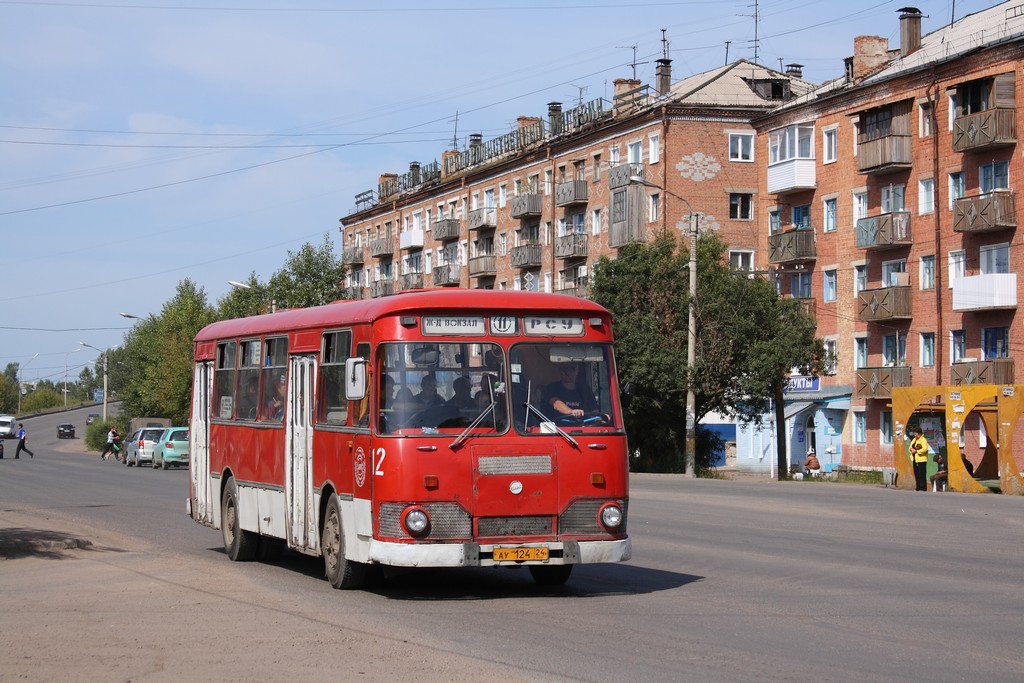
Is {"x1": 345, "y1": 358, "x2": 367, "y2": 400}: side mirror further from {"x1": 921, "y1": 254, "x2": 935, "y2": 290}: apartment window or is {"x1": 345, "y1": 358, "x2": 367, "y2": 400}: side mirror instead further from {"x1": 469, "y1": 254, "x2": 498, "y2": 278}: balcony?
{"x1": 469, "y1": 254, "x2": 498, "y2": 278}: balcony

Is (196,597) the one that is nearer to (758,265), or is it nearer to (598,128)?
(758,265)

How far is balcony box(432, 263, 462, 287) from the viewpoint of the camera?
9025cm

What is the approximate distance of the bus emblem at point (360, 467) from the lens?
12758 millimetres

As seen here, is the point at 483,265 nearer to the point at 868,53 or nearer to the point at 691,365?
the point at 868,53

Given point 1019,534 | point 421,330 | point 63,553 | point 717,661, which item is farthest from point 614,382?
point 1019,534

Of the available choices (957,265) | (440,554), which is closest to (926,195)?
(957,265)

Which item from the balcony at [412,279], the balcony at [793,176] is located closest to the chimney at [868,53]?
the balcony at [793,176]

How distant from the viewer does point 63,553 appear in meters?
17.2

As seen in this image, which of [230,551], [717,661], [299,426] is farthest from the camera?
[230,551]

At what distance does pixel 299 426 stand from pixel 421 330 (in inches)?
100

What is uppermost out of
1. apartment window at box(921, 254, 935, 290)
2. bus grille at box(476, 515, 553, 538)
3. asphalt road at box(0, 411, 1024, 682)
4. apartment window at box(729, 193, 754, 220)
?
apartment window at box(729, 193, 754, 220)

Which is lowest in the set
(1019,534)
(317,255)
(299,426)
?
(1019,534)

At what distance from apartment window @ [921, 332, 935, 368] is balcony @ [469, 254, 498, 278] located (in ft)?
109

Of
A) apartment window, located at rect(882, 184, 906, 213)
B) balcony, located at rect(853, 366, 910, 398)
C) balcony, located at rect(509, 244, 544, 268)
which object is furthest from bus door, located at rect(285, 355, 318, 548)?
balcony, located at rect(509, 244, 544, 268)
